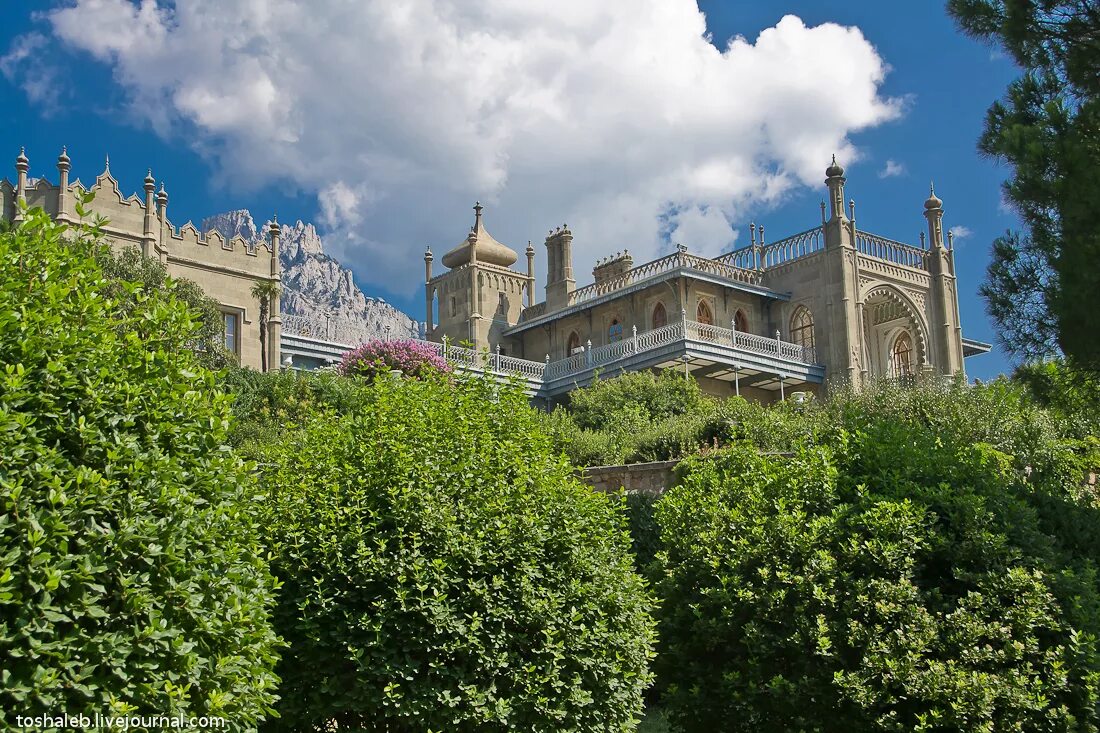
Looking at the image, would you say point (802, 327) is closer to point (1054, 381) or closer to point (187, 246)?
point (187, 246)

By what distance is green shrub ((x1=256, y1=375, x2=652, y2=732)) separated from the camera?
19.6 feet

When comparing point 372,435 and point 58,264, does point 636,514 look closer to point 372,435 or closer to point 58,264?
point 372,435

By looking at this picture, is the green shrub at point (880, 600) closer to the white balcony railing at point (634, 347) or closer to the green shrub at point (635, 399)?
the green shrub at point (635, 399)

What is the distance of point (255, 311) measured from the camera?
103 feet

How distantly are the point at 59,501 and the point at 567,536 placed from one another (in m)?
3.24

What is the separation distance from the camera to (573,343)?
38.9 metres

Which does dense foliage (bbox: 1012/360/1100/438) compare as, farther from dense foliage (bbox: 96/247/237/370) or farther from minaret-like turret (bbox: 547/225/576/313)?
minaret-like turret (bbox: 547/225/576/313)

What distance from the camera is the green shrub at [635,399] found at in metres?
25.2

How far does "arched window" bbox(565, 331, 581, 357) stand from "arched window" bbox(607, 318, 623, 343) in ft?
4.81

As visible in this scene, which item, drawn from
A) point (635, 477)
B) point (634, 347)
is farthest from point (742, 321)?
point (635, 477)

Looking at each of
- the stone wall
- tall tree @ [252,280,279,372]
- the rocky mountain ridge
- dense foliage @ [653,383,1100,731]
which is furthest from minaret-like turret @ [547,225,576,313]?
the rocky mountain ridge

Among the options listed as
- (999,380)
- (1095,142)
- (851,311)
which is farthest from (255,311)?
(1095,142)

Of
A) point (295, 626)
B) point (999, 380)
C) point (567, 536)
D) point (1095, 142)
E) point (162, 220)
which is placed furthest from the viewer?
point (162, 220)

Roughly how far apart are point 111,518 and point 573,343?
3478 cm
